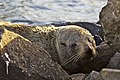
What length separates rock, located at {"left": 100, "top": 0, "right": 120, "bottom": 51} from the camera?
582cm

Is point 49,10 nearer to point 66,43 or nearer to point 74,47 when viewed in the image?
point 66,43

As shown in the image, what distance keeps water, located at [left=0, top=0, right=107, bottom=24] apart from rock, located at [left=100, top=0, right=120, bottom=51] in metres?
6.34

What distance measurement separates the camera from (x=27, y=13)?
12984 mm

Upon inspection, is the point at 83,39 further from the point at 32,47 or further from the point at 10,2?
the point at 10,2

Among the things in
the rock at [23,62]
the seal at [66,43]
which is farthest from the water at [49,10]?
the rock at [23,62]

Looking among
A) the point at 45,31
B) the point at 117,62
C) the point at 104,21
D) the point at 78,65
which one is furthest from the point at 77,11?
the point at 104,21

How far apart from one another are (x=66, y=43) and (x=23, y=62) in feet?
9.90

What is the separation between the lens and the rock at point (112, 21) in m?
5.82

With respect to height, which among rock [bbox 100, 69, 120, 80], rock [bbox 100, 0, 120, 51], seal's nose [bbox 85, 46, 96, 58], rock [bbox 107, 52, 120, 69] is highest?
rock [bbox 100, 0, 120, 51]

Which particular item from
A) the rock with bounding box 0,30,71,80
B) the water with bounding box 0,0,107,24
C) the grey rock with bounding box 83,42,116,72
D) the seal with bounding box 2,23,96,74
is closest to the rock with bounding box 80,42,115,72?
the grey rock with bounding box 83,42,116,72

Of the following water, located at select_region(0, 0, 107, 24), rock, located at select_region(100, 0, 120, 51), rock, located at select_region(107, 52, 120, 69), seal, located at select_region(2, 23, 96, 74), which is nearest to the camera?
rock, located at select_region(100, 0, 120, 51)

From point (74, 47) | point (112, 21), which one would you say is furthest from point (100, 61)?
point (112, 21)

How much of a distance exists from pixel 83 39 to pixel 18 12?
509 centimetres

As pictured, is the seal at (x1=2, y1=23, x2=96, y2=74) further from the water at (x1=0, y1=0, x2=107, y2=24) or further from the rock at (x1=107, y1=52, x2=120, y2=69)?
the water at (x1=0, y1=0, x2=107, y2=24)
